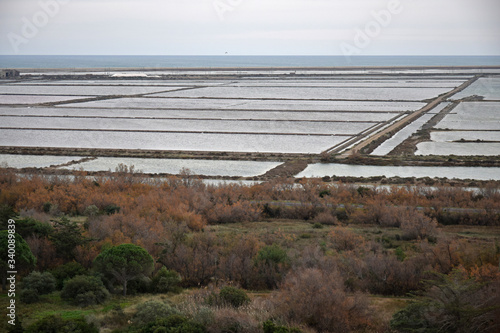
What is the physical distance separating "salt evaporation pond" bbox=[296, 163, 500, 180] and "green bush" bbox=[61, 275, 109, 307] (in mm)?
14119

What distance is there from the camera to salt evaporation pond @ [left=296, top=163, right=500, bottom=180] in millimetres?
24297

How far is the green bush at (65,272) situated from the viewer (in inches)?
499

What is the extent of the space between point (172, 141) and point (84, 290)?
71.9 ft

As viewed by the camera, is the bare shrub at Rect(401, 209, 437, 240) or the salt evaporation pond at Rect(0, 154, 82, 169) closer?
the bare shrub at Rect(401, 209, 437, 240)

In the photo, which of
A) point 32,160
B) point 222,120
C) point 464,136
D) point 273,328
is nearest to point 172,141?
point 32,160

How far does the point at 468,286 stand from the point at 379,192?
1091 cm

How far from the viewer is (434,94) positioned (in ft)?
195

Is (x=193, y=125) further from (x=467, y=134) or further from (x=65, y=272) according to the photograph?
(x=65, y=272)

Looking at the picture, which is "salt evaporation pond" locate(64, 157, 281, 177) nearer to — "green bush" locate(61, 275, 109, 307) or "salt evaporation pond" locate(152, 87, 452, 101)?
"green bush" locate(61, 275, 109, 307)

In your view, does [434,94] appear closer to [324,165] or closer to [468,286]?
[324,165]

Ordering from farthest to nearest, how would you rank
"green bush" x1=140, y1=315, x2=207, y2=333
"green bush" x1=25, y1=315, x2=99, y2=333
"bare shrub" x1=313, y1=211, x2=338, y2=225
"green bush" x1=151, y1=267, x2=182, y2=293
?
"bare shrub" x1=313, y1=211, x2=338, y2=225, "green bush" x1=151, y1=267, x2=182, y2=293, "green bush" x1=140, y1=315, x2=207, y2=333, "green bush" x1=25, y1=315, x2=99, y2=333

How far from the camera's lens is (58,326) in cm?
934

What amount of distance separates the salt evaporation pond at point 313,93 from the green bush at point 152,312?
156ft

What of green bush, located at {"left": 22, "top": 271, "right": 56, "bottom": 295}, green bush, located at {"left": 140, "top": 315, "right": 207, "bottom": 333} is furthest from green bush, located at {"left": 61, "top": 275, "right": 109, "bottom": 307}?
green bush, located at {"left": 140, "top": 315, "right": 207, "bottom": 333}
